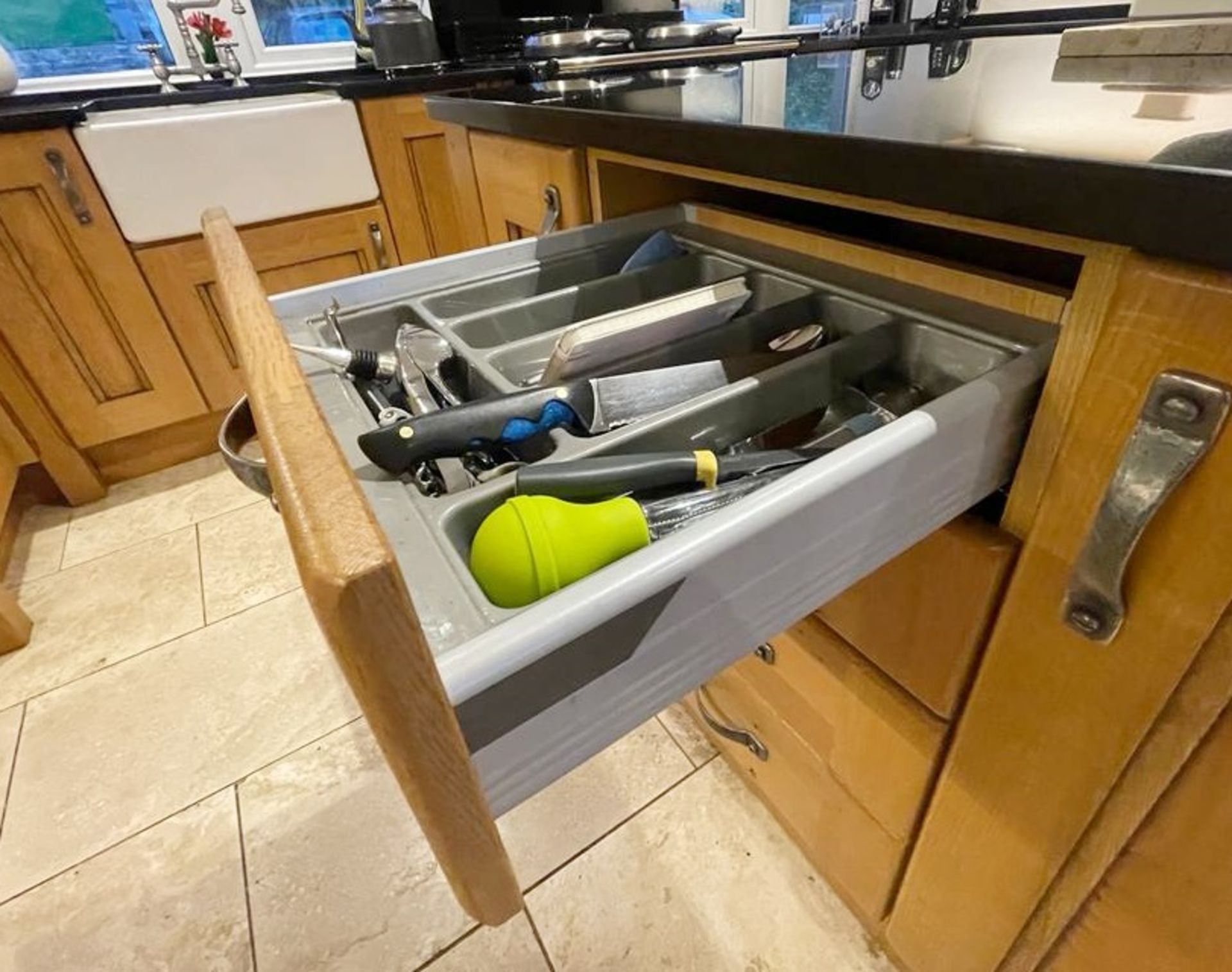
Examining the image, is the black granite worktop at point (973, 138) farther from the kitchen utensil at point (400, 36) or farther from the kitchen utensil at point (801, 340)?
the kitchen utensil at point (400, 36)

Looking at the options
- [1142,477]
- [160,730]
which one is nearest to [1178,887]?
[1142,477]

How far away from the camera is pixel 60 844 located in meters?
0.93

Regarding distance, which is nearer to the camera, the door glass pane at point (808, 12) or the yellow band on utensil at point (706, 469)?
the yellow band on utensil at point (706, 469)

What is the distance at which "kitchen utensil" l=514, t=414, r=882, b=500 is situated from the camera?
0.32m

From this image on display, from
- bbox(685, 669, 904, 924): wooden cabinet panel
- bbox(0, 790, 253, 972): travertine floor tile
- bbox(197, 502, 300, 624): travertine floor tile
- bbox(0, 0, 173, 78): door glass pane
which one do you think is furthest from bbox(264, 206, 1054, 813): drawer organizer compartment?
bbox(0, 0, 173, 78): door glass pane

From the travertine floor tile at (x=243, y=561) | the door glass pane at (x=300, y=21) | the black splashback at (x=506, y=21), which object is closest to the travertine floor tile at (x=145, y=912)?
the travertine floor tile at (x=243, y=561)

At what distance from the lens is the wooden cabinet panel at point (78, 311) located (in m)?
1.31

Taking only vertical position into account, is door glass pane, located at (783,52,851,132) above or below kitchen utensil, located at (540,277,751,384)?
above

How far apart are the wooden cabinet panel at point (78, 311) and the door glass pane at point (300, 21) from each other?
2.89 ft

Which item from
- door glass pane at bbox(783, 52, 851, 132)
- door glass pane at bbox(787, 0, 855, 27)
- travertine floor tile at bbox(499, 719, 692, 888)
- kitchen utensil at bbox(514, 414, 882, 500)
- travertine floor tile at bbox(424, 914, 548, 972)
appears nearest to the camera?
kitchen utensil at bbox(514, 414, 882, 500)

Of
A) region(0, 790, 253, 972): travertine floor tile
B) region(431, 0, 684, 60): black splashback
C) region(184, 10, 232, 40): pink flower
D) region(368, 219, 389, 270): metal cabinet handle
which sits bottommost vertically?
region(0, 790, 253, 972): travertine floor tile

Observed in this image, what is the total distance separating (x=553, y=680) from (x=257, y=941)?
87 centimetres

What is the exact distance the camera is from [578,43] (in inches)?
51.7

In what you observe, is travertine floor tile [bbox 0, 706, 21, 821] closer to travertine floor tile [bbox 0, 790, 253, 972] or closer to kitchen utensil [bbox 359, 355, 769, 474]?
travertine floor tile [bbox 0, 790, 253, 972]
